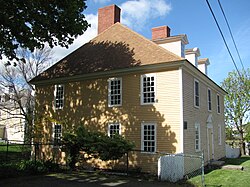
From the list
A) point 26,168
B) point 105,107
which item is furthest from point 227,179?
point 26,168

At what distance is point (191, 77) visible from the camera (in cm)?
1582

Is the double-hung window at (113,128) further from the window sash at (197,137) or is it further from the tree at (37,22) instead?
the tree at (37,22)

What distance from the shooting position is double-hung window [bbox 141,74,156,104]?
14886 mm

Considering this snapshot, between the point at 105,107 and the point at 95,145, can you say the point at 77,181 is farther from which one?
the point at 105,107

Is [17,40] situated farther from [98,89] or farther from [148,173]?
[148,173]

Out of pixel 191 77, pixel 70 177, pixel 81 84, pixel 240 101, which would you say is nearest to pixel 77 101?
pixel 81 84

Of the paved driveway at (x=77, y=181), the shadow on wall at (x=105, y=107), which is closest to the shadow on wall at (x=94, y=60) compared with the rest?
the shadow on wall at (x=105, y=107)

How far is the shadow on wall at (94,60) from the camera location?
16.5 metres

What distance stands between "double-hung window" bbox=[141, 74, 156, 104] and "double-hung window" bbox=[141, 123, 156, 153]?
1416 millimetres

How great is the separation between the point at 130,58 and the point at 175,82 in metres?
3.52

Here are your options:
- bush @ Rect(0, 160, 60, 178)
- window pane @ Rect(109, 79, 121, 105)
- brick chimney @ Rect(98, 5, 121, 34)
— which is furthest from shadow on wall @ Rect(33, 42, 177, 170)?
bush @ Rect(0, 160, 60, 178)

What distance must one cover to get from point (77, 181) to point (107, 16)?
14.1 meters

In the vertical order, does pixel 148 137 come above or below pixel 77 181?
above

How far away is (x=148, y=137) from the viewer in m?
14.7
